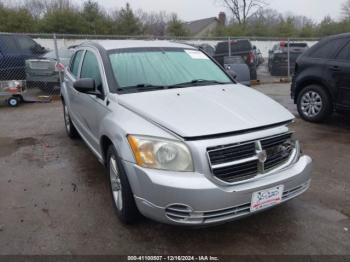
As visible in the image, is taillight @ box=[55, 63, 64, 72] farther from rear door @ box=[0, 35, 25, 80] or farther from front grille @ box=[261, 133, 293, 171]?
front grille @ box=[261, 133, 293, 171]

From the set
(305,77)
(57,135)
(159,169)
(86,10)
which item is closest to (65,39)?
(86,10)

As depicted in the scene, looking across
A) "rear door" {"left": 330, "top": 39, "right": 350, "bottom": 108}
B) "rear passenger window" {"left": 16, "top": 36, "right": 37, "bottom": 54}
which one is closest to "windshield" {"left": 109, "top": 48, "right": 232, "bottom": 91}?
"rear door" {"left": 330, "top": 39, "right": 350, "bottom": 108}

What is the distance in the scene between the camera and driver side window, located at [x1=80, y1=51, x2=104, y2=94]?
Result: 3.70 m

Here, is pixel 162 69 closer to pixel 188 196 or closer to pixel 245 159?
pixel 245 159

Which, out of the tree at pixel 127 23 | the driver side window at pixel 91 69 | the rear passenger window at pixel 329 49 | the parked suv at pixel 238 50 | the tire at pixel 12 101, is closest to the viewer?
the driver side window at pixel 91 69

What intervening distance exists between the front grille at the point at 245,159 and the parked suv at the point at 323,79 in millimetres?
3777

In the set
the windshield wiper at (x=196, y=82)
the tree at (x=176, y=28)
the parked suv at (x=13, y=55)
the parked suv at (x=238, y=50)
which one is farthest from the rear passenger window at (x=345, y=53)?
the tree at (x=176, y=28)

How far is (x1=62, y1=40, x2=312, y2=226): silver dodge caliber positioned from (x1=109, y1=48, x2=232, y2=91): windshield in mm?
19

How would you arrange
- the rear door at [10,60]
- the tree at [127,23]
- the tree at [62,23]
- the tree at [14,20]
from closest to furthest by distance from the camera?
the rear door at [10,60] < the tree at [14,20] < the tree at [62,23] < the tree at [127,23]

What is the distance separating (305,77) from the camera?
21.7ft

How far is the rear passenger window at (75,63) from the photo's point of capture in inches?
191

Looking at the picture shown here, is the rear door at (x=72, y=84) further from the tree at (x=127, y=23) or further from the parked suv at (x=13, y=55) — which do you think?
the tree at (x=127, y=23)

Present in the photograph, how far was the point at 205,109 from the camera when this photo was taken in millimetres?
2873

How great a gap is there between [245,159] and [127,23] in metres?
30.1
